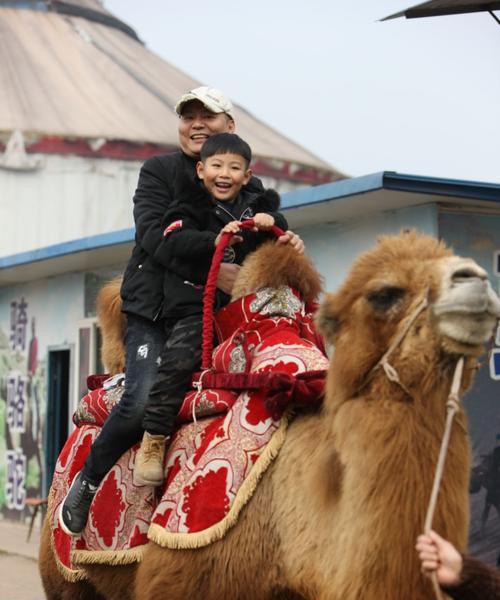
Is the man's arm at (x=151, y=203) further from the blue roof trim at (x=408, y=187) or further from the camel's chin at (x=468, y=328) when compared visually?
the blue roof trim at (x=408, y=187)

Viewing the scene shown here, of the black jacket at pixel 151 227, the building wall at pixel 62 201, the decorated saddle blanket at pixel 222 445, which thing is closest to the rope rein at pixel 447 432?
the decorated saddle blanket at pixel 222 445

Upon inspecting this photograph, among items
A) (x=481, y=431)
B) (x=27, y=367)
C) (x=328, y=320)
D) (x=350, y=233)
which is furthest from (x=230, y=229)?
(x=27, y=367)

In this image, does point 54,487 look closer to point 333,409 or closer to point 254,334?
point 254,334

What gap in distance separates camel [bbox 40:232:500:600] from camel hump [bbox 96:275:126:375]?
186 cm

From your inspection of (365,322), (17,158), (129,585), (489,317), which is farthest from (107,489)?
(17,158)

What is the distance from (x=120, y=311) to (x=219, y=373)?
128 centimetres

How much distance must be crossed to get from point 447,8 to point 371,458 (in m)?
6.13

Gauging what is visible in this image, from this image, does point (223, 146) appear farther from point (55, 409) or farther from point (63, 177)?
point (63, 177)

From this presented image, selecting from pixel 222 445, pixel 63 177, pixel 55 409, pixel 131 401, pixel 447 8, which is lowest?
pixel 55 409

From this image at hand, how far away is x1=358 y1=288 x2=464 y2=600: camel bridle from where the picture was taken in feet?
12.1

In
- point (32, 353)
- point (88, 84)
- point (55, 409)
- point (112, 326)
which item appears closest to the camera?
point (112, 326)

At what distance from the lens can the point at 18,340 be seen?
1806 centimetres

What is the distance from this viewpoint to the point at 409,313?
3.89 meters

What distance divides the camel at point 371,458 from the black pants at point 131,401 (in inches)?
34.3
